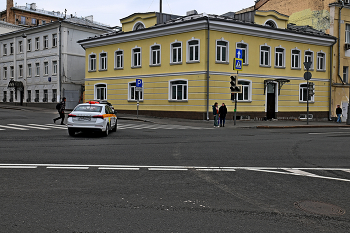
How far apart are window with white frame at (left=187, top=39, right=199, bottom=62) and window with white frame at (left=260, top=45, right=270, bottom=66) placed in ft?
20.2

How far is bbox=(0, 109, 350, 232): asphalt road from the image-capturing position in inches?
178

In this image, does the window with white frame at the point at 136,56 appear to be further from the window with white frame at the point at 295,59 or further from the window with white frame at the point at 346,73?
the window with white frame at the point at 346,73

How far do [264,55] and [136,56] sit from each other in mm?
11489

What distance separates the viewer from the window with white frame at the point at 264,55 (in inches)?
1227

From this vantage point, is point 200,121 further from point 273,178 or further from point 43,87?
point 43,87

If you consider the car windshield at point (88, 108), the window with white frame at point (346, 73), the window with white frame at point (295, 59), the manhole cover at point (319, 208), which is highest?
the window with white frame at point (295, 59)

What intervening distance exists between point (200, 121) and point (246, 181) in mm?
20925

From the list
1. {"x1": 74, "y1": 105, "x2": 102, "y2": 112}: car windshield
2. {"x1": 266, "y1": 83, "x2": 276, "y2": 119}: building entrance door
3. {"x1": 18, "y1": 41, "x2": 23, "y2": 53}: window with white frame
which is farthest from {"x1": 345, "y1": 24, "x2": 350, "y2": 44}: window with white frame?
{"x1": 18, "y1": 41, "x2": 23, "y2": 53}: window with white frame

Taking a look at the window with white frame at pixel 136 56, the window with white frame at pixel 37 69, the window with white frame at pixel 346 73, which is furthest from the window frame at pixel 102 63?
the window with white frame at pixel 346 73

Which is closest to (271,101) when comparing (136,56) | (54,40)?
(136,56)

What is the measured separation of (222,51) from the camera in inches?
1145

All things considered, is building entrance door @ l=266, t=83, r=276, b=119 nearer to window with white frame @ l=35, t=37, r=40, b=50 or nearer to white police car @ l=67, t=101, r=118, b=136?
white police car @ l=67, t=101, r=118, b=136

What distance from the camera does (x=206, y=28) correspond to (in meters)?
28.1

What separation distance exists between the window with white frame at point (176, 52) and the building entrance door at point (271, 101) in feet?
27.1
